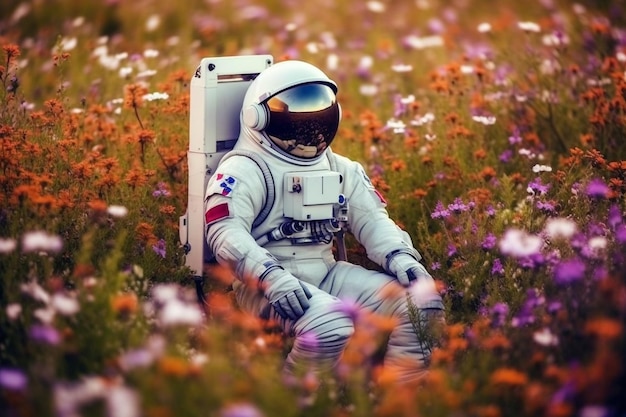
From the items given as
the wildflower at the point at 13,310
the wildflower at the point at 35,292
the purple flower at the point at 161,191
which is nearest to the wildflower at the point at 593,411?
the wildflower at the point at 35,292

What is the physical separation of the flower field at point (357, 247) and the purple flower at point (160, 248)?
3cm

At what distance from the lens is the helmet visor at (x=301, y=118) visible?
4547 mm

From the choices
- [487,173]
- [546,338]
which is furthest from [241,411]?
[487,173]

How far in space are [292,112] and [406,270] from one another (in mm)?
859

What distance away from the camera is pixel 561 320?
3.62 m

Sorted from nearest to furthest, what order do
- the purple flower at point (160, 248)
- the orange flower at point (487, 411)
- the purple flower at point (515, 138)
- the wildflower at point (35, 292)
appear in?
1. the orange flower at point (487, 411)
2. the wildflower at point (35, 292)
3. the purple flower at point (160, 248)
4. the purple flower at point (515, 138)

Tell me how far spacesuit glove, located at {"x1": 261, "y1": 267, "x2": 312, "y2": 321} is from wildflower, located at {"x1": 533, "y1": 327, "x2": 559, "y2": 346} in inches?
41.5

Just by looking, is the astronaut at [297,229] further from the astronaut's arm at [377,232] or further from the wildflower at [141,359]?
the wildflower at [141,359]

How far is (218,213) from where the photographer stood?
14.5 feet

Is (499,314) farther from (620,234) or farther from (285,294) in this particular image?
(285,294)


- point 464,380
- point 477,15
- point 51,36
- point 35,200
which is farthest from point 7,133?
point 477,15

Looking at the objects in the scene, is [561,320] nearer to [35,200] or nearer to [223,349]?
[223,349]

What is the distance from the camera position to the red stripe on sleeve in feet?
14.5

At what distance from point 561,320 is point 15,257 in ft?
6.62
